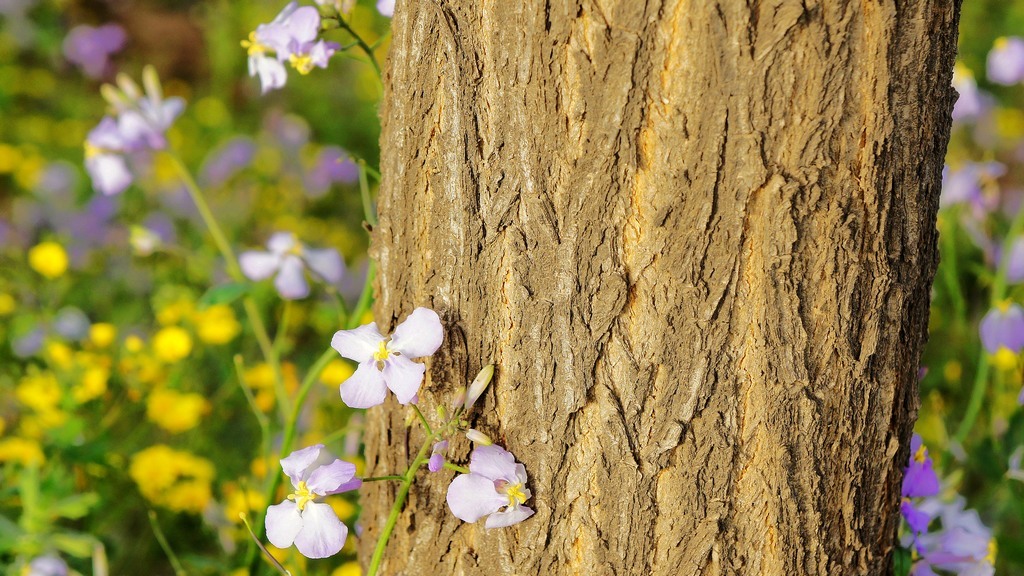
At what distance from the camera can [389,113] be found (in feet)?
3.76

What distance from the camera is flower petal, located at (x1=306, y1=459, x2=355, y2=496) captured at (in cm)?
108

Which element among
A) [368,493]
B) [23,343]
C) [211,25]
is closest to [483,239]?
[368,493]

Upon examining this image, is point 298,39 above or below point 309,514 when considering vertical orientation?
above

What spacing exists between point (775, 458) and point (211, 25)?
11.7 ft

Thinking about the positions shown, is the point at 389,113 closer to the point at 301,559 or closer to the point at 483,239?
the point at 483,239

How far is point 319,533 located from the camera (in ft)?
3.54

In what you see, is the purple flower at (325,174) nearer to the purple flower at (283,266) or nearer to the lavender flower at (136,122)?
the lavender flower at (136,122)

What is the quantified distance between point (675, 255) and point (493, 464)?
322 millimetres

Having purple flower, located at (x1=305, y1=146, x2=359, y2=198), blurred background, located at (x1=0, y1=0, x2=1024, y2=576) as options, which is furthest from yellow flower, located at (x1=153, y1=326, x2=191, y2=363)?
purple flower, located at (x1=305, y1=146, x2=359, y2=198)

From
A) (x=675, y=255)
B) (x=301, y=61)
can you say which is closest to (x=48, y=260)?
(x=301, y=61)

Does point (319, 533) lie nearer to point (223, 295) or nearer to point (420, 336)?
point (420, 336)

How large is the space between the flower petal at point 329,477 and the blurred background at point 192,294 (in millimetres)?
330

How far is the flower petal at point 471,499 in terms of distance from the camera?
1069 mm

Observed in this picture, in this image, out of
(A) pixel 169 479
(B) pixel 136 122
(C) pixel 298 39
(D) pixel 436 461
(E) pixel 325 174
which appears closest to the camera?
(D) pixel 436 461
